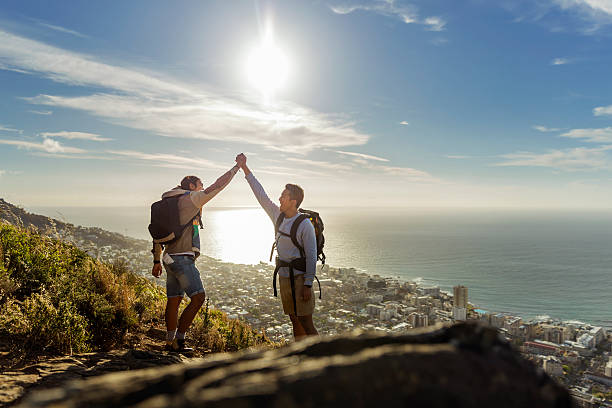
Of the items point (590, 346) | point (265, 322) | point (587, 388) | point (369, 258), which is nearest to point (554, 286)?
point (369, 258)

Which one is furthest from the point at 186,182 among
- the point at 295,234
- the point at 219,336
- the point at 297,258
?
the point at 219,336

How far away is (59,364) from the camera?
10.5 ft

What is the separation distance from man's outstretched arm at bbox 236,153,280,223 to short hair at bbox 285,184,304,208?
18.5 inches

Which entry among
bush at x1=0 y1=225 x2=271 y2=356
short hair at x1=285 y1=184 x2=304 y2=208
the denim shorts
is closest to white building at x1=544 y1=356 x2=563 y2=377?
bush at x1=0 y1=225 x2=271 y2=356

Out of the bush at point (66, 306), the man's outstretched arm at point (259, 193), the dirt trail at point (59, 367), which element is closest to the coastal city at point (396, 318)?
the bush at point (66, 306)

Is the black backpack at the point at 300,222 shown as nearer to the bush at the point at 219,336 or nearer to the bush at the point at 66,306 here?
the bush at the point at 219,336

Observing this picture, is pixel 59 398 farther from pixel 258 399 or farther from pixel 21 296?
pixel 21 296

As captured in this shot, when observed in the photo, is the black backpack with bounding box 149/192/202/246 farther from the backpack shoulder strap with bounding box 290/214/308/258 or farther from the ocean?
the ocean

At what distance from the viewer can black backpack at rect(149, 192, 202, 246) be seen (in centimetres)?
418

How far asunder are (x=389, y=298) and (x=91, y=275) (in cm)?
2232

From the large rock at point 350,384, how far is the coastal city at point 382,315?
7.30 m

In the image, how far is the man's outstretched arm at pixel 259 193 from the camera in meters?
4.93

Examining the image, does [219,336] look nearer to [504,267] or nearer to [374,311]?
[374,311]

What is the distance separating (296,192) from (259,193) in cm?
79
